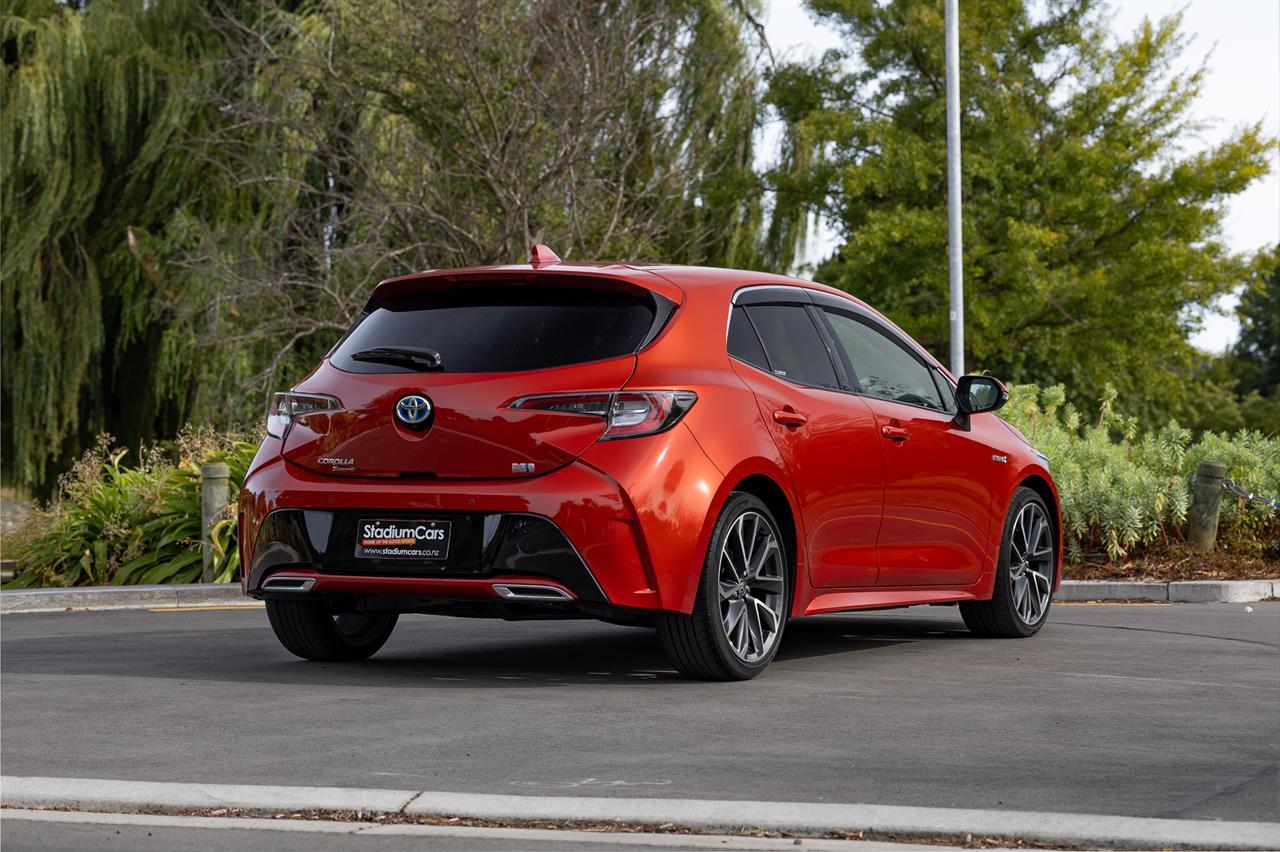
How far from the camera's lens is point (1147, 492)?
1445 centimetres

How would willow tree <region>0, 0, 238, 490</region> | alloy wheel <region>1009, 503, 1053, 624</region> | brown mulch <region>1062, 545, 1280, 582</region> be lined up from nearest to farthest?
alloy wheel <region>1009, 503, 1053, 624</region>, brown mulch <region>1062, 545, 1280, 582</region>, willow tree <region>0, 0, 238, 490</region>

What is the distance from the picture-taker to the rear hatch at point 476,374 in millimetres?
7102

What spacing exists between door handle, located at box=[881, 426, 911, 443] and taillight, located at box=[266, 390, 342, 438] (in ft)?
8.62

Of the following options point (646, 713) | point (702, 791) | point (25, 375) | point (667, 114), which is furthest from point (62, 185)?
point (702, 791)

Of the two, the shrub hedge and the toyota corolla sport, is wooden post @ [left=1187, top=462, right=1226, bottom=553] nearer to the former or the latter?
the shrub hedge

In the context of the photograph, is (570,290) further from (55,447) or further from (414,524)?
(55,447)

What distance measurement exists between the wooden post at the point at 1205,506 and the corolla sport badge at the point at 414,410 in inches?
344

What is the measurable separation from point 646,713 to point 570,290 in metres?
1.89

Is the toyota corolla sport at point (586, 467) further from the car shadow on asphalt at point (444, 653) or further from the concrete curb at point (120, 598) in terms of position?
the concrete curb at point (120, 598)

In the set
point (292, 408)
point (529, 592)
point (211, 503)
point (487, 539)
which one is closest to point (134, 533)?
point (211, 503)

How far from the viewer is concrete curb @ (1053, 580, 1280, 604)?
13.1 m

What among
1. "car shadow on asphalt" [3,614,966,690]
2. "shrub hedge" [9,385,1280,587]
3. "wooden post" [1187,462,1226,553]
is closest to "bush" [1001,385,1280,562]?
"shrub hedge" [9,385,1280,587]

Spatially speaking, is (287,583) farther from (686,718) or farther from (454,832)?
(454,832)

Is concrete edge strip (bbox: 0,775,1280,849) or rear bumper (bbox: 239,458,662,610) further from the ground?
rear bumper (bbox: 239,458,662,610)
